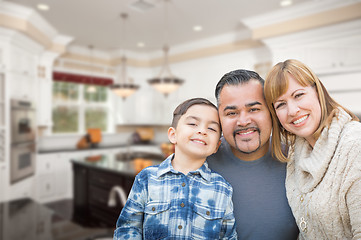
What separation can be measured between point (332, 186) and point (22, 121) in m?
4.20

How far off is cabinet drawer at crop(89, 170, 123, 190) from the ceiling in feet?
7.40

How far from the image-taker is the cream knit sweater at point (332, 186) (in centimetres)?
69

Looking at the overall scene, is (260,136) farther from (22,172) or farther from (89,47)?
(89,47)

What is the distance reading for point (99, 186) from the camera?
330cm

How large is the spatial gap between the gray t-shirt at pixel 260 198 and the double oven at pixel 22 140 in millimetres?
3641

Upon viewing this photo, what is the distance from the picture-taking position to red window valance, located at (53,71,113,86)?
5.12 metres

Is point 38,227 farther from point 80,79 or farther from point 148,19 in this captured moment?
point 80,79

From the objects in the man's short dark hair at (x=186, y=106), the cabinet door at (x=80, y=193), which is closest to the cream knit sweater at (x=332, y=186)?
the man's short dark hair at (x=186, y=106)

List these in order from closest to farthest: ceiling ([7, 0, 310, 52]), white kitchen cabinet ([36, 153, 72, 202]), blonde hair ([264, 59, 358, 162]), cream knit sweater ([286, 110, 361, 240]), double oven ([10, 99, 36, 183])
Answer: cream knit sweater ([286, 110, 361, 240]) → blonde hair ([264, 59, 358, 162]) → ceiling ([7, 0, 310, 52]) → double oven ([10, 99, 36, 183]) → white kitchen cabinet ([36, 153, 72, 202])

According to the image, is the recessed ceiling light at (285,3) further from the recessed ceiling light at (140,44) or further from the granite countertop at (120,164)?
the recessed ceiling light at (140,44)

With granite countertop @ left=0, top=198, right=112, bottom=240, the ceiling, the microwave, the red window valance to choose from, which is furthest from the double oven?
granite countertop @ left=0, top=198, right=112, bottom=240

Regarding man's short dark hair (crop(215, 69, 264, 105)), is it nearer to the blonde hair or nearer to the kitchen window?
the blonde hair

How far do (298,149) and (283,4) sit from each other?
Result: 124 inches

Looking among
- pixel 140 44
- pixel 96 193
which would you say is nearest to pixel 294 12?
pixel 140 44
